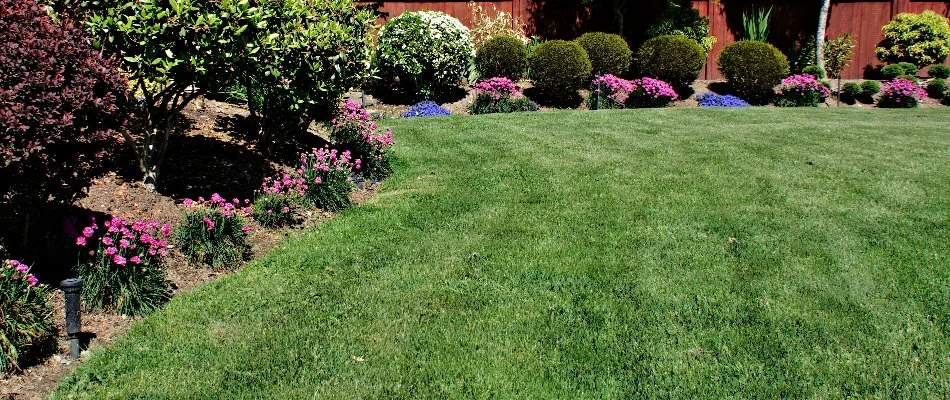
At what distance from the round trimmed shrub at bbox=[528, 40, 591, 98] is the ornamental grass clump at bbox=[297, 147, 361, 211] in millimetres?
7138

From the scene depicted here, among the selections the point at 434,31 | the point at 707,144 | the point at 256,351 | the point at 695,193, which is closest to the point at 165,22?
the point at 256,351

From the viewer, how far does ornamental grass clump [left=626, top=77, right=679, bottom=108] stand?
1428cm

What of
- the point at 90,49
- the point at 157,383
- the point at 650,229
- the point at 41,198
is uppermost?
the point at 90,49

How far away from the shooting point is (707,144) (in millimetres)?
9648

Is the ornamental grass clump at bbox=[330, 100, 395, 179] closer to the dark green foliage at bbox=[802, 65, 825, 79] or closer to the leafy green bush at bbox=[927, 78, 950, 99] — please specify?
the dark green foliage at bbox=[802, 65, 825, 79]

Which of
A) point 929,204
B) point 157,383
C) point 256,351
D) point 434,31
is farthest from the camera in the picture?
point 434,31

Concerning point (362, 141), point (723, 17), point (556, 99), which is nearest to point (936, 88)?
point (723, 17)

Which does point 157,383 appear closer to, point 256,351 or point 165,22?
point 256,351

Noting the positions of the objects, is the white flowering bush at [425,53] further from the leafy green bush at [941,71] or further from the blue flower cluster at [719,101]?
the leafy green bush at [941,71]

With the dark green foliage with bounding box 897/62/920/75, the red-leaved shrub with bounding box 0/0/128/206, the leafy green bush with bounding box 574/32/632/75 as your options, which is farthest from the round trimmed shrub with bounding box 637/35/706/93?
the red-leaved shrub with bounding box 0/0/128/206

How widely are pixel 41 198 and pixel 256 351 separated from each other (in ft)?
5.63

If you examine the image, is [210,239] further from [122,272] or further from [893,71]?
[893,71]

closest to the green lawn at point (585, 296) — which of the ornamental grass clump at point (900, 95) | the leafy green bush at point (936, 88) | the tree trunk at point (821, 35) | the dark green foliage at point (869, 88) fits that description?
the ornamental grass clump at point (900, 95)

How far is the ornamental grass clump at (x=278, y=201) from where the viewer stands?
6.41 m
